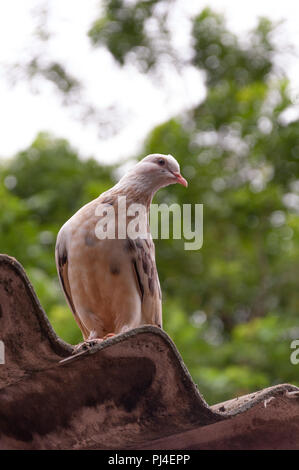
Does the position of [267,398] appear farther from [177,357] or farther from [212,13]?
[212,13]

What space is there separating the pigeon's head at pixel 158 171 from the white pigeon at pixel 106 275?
0.21 meters

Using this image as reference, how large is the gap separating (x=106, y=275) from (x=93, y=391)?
108cm

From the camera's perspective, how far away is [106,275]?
3.33 metres

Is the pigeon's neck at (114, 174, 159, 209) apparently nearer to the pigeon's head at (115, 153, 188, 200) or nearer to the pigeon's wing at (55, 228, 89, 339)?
the pigeon's head at (115, 153, 188, 200)

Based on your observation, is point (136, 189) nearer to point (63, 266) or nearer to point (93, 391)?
point (63, 266)

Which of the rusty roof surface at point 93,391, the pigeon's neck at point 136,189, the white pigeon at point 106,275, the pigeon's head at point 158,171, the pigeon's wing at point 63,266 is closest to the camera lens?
the rusty roof surface at point 93,391

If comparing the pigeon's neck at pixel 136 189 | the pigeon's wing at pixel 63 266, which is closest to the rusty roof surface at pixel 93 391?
the pigeon's wing at pixel 63 266

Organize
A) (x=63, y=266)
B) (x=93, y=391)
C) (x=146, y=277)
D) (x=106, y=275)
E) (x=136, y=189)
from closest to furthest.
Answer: (x=93, y=391) → (x=106, y=275) → (x=146, y=277) → (x=63, y=266) → (x=136, y=189)

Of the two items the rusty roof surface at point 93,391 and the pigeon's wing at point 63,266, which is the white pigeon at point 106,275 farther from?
the rusty roof surface at point 93,391

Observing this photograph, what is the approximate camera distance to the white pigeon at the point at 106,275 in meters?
3.32

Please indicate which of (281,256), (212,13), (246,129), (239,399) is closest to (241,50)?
(212,13)

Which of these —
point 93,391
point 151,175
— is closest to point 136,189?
point 151,175
